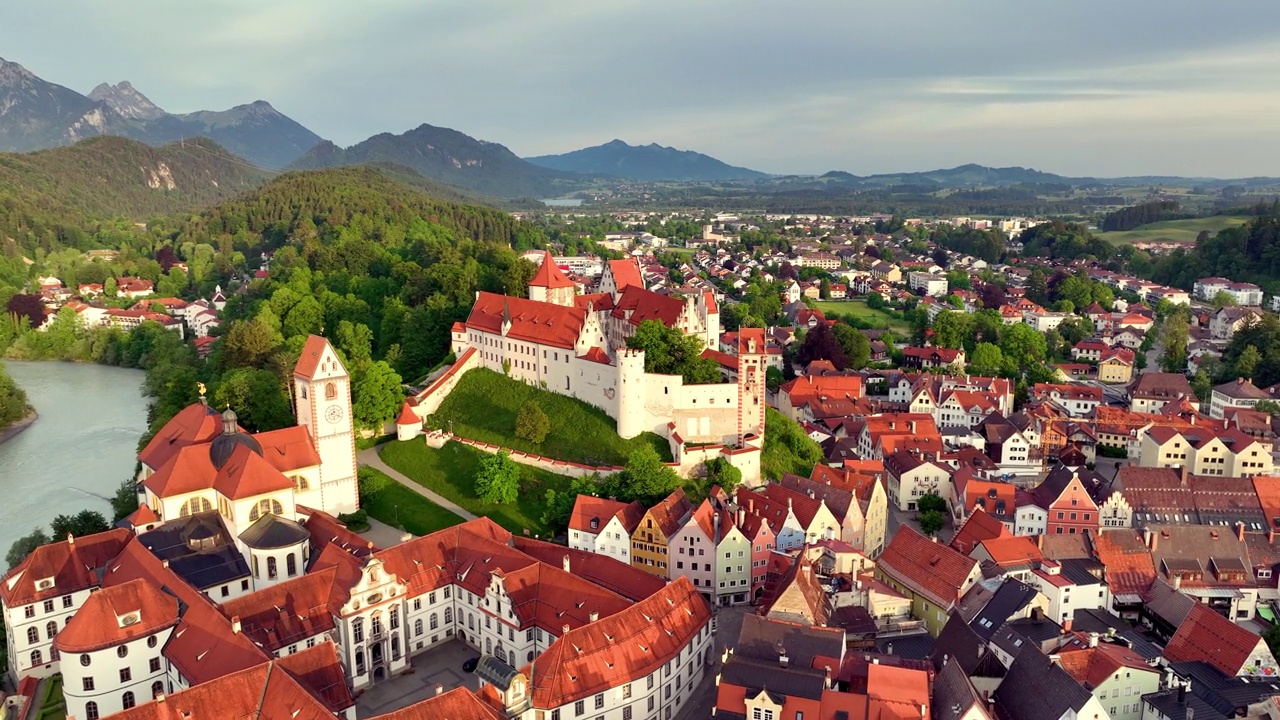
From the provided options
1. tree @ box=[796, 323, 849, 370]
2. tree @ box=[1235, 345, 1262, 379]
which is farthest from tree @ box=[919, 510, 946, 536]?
tree @ box=[1235, 345, 1262, 379]

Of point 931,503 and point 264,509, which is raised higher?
point 264,509

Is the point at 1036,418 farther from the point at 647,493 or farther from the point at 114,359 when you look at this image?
the point at 114,359

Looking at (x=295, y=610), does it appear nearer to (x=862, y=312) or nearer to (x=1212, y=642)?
(x=1212, y=642)

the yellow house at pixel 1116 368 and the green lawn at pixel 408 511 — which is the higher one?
the green lawn at pixel 408 511

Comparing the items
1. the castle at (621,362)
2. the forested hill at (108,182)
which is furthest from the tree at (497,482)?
the forested hill at (108,182)

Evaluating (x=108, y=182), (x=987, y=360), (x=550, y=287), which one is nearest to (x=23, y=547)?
(x=550, y=287)

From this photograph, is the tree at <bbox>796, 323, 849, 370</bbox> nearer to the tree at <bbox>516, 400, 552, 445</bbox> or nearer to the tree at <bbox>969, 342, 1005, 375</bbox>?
the tree at <bbox>969, 342, 1005, 375</bbox>

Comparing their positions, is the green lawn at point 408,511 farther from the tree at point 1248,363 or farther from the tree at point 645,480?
the tree at point 1248,363
